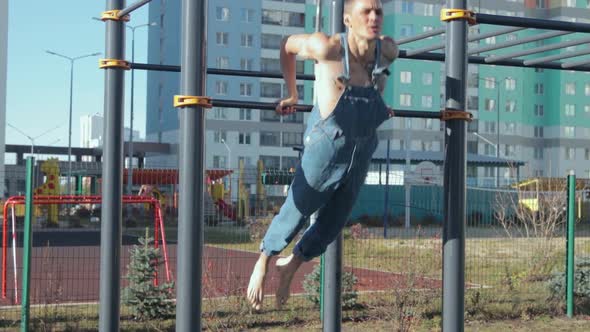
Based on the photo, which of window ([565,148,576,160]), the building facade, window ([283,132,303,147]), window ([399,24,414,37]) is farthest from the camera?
window ([565,148,576,160])

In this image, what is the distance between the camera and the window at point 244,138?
46594 millimetres

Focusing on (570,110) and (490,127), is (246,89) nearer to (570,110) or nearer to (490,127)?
(490,127)

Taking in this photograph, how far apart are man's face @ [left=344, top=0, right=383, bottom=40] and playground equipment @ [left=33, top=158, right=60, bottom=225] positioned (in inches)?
894

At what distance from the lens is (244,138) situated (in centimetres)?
4694

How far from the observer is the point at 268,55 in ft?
154

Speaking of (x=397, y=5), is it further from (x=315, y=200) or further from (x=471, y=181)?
(x=315, y=200)

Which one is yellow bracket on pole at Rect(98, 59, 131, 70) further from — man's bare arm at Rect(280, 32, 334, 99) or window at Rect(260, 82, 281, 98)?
window at Rect(260, 82, 281, 98)

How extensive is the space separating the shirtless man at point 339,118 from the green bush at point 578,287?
22.9 ft

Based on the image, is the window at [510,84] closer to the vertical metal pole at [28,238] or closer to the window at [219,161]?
the window at [219,161]

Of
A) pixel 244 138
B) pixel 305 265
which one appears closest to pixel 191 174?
pixel 305 265

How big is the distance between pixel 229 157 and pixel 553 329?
37043 millimetres

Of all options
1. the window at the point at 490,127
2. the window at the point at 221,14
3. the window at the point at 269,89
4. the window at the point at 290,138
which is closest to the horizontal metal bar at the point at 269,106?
the window at the point at 221,14

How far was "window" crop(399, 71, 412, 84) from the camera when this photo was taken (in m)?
44.5

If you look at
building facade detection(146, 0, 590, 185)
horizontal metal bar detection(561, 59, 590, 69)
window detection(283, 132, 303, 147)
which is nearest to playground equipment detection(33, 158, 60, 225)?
building facade detection(146, 0, 590, 185)
